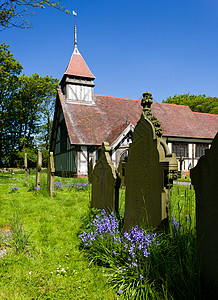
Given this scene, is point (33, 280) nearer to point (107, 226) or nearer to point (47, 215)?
point (107, 226)

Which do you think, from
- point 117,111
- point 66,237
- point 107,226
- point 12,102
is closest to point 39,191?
point 66,237

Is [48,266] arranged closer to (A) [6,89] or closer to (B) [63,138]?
(B) [63,138]

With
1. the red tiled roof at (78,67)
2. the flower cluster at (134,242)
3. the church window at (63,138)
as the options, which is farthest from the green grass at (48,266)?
the red tiled roof at (78,67)

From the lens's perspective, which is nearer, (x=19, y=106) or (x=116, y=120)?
(x=116, y=120)

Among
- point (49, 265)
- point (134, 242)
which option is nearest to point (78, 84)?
point (49, 265)

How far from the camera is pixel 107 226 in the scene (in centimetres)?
340

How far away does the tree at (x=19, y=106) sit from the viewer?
96.0 feet

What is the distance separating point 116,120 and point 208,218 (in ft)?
61.7

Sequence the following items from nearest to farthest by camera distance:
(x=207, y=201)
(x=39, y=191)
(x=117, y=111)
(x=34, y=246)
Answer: (x=207, y=201) < (x=34, y=246) < (x=39, y=191) < (x=117, y=111)

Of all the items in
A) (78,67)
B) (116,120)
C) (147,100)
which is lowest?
(147,100)

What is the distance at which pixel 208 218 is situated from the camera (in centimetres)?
217

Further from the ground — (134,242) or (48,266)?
(134,242)

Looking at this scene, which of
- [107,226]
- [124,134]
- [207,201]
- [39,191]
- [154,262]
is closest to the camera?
[207,201]

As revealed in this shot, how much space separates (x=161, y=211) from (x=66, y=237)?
7.15 ft
